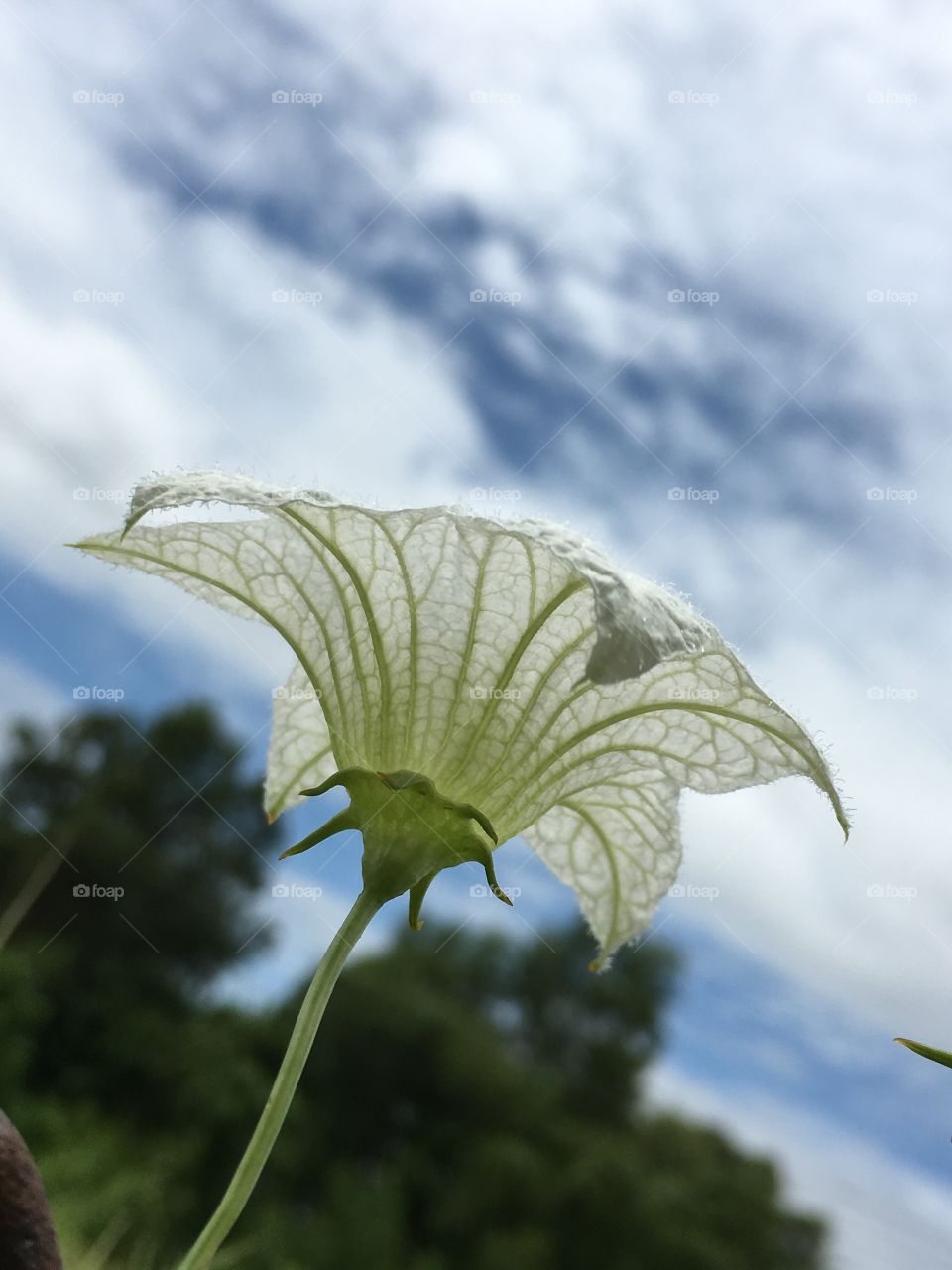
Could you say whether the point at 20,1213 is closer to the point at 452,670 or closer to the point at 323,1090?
the point at 452,670

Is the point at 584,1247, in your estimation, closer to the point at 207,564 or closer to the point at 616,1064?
the point at 616,1064

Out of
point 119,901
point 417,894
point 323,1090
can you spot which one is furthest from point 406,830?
point 323,1090

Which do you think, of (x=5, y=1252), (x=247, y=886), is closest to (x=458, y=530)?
(x=5, y=1252)

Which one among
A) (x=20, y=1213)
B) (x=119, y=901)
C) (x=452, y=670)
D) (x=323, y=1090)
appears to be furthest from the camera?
(x=323, y=1090)

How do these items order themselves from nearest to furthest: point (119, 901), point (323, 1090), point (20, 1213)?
point (20, 1213)
point (119, 901)
point (323, 1090)

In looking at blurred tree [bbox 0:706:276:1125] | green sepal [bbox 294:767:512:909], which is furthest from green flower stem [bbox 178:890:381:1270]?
blurred tree [bbox 0:706:276:1125]

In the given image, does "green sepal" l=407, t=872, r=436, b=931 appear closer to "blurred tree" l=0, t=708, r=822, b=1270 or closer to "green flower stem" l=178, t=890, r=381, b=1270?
"green flower stem" l=178, t=890, r=381, b=1270
